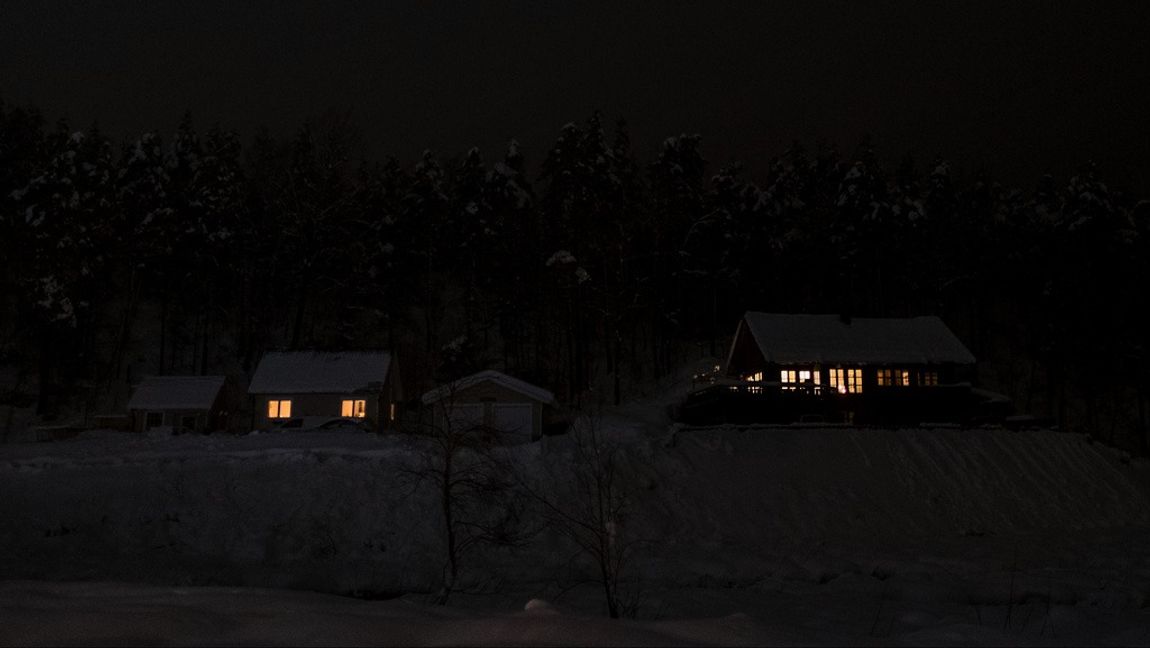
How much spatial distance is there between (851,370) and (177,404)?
3912cm

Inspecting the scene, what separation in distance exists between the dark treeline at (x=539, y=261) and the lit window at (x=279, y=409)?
623cm

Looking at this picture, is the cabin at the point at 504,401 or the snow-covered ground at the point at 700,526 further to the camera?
the cabin at the point at 504,401

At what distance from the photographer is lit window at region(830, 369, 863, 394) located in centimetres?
4491

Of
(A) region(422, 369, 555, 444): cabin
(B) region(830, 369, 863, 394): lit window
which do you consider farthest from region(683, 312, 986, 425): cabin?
(A) region(422, 369, 555, 444): cabin

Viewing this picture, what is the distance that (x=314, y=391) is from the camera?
4700 cm

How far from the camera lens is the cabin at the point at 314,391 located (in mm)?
46812

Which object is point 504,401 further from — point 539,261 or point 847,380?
point 539,261

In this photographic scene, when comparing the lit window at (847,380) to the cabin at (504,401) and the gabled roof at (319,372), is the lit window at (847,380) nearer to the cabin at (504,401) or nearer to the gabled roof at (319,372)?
the cabin at (504,401)

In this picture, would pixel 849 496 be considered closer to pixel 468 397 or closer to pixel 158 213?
pixel 468 397

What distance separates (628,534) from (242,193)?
48895 millimetres

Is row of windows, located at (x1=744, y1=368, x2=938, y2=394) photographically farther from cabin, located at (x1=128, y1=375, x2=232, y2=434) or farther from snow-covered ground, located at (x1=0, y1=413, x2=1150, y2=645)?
cabin, located at (x1=128, y1=375, x2=232, y2=434)

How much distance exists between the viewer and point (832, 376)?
147ft

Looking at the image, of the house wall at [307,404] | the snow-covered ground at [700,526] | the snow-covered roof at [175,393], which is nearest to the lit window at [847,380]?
the snow-covered ground at [700,526]

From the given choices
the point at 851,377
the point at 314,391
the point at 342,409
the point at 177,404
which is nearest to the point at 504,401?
the point at 342,409
